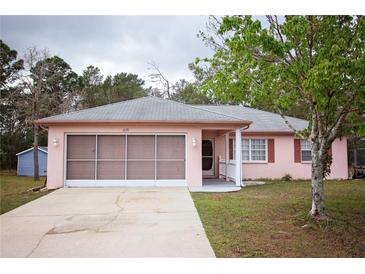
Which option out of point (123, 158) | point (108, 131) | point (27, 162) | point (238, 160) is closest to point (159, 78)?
point (27, 162)

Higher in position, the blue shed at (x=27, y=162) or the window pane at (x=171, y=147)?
Answer: the window pane at (x=171, y=147)

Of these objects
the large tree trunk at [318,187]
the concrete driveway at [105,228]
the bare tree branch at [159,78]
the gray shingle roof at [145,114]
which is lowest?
the concrete driveway at [105,228]

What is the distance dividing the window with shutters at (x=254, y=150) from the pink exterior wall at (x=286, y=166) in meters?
0.25

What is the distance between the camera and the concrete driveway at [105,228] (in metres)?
4.44

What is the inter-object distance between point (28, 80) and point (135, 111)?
1091cm

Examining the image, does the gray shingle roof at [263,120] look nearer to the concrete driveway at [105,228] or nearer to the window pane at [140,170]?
the window pane at [140,170]

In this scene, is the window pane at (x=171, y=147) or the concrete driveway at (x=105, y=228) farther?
the window pane at (x=171, y=147)

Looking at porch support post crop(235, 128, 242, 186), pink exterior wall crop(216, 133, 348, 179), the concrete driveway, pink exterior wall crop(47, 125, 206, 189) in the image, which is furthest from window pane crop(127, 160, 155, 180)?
pink exterior wall crop(216, 133, 348, 179)

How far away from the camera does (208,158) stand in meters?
14.9

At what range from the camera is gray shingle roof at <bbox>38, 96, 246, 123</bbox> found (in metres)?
10.7

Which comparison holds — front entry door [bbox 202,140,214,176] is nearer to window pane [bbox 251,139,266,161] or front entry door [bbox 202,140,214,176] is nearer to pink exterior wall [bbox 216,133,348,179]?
pink exterior wall [bbox 216,133,348,179]

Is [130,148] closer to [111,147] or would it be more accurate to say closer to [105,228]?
[111,147]

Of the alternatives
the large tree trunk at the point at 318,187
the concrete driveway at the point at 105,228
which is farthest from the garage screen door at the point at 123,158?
the large tree trunk at the point at 318,187

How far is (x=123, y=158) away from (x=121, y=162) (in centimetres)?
17
